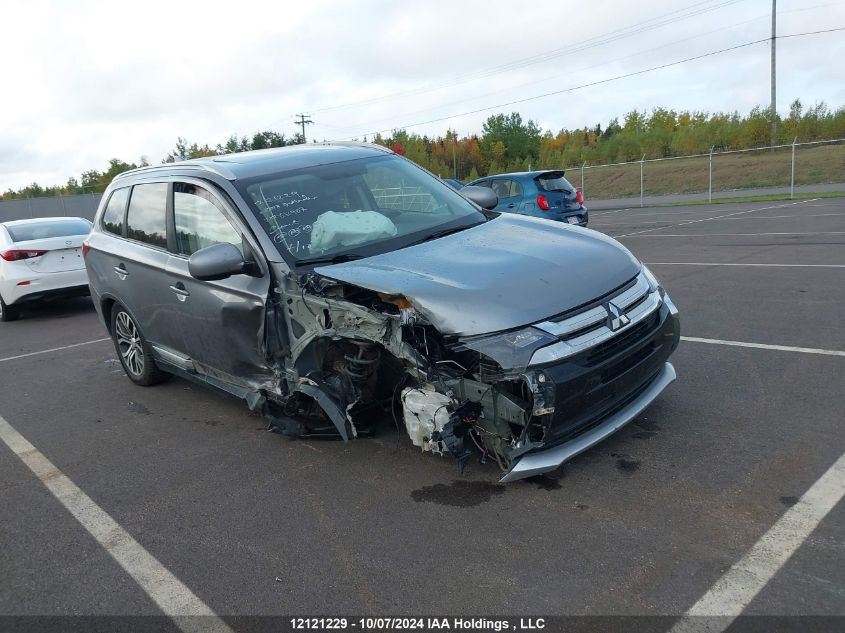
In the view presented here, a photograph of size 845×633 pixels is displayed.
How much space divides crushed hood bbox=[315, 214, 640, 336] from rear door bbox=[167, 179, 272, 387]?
622 millimetres

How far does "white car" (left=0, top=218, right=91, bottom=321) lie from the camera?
10.1 m

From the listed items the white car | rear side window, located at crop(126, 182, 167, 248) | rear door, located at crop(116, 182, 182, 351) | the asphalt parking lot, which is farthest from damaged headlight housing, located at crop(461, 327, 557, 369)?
the white car

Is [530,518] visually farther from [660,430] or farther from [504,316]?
[660,430]

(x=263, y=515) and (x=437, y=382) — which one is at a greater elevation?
(x=437, y=382)

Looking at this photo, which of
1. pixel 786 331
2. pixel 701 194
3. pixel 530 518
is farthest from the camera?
pixel 701 194

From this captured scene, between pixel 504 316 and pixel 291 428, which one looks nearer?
pixel 504 316

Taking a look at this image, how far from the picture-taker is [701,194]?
114ft

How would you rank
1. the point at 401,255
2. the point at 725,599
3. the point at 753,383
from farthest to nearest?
the point at 753,383 → the point at 401,255 → the point at 725,599

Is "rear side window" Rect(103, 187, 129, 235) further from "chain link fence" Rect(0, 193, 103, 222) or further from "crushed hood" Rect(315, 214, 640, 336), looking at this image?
"chain link fence" Rect(0, 193, 103, 222)

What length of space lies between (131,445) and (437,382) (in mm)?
2517

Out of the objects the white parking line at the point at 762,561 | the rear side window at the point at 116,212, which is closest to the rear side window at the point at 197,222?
the rear side window at the point at 116,212

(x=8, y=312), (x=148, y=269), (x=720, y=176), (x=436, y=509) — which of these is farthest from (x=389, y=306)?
(x=720, y=176)

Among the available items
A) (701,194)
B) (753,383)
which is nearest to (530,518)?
(753,383)

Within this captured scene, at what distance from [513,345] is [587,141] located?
79.1 metres
